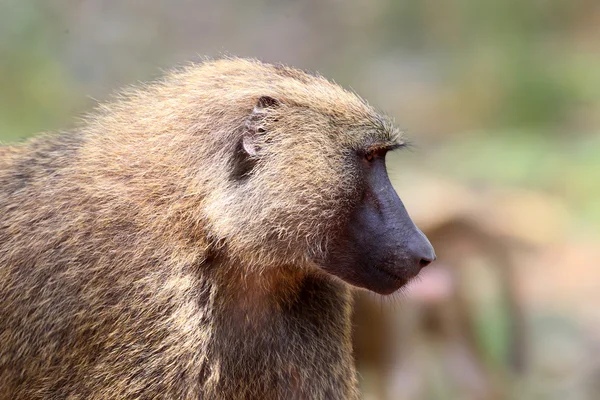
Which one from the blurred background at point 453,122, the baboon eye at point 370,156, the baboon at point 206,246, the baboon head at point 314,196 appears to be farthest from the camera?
the blurred background at point 453,122

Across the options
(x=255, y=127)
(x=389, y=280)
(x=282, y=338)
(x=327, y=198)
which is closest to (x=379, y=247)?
(x=389, y=280)

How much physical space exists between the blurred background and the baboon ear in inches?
27.6

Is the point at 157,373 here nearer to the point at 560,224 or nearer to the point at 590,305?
the point at 590,305

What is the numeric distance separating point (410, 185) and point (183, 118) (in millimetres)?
4018

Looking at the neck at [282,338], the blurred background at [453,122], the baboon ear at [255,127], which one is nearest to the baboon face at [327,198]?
the baboon ear at [255,127]

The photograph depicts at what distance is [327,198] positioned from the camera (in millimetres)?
2777

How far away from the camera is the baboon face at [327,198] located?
108 inches

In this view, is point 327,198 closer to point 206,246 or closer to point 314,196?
point 314,196

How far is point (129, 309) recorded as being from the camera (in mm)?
2592

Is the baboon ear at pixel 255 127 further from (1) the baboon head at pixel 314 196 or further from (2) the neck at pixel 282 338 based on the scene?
(2) the neck at pixel 282 338

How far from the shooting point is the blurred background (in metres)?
6.10

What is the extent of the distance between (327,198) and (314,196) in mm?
44

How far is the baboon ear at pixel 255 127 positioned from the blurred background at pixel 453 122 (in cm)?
70

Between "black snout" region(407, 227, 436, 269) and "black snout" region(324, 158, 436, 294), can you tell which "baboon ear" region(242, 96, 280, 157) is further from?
"black snout" region(407, 227, 436, 269)
